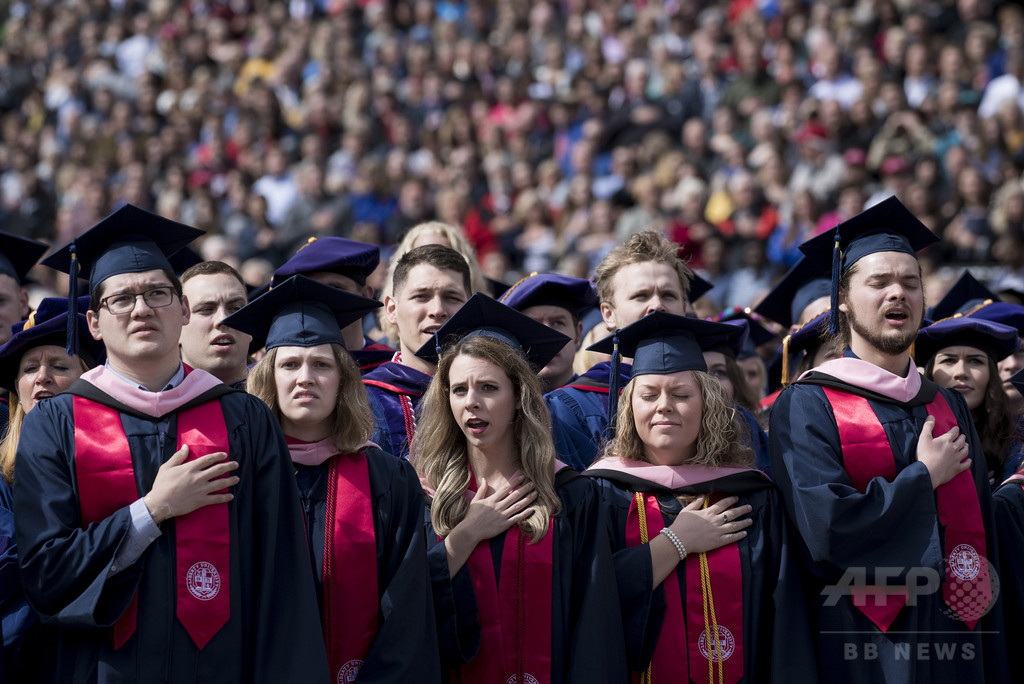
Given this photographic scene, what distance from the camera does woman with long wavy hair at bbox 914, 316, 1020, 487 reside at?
4875 millimetres

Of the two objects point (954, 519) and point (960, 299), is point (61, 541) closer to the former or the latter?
point (954, 519)

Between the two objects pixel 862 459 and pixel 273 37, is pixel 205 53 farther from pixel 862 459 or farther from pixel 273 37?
pixel 862 459

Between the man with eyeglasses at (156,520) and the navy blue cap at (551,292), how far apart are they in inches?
70.6

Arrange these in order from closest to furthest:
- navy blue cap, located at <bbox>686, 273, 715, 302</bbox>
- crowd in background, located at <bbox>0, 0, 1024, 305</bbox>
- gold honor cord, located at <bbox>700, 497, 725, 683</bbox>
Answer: gold honor cord, located at <bbox>700, 497, 725, 683</bbox>
navy blue cap, located at <bbox>686, 273, 715, 302</bbox>
crowd in background, located at <bbox>0, 0, 1024, 305</bbox>

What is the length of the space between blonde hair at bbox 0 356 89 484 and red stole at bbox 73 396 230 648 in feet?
1.48

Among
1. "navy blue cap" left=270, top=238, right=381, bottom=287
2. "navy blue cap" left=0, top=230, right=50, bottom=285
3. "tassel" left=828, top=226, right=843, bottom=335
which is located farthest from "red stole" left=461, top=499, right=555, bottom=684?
"navy blue cap" left=0, top=230, right=50, bottom=285

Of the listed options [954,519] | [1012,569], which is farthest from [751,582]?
[1012,569]

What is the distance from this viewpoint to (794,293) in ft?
18.5

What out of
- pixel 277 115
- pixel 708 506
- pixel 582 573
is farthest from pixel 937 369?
pixel 277 115

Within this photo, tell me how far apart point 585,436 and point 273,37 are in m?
12.6

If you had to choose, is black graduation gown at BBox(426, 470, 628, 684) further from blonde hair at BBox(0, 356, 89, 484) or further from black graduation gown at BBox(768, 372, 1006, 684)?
blonde hair at BBox(0, 356, 89, 484)

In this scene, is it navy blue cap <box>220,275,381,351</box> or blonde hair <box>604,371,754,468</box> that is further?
blonde hair <box>604,371,754,468</box>

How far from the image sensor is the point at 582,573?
4.02 metres

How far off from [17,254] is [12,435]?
54.9 inches
